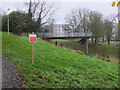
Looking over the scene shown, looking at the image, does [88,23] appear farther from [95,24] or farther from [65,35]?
[65,35]

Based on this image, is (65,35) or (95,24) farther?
(95,24)

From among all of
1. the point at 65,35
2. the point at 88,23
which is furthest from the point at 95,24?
the point at 65,35

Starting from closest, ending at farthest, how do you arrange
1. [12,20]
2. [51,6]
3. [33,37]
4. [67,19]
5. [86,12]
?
1. [33,37]
2. [12,20]
3. [51,6]
4. [86,12]
5. [67,19]

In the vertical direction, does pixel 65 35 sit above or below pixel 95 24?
below

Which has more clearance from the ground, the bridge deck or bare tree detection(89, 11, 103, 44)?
bare tree detection(89, 11, 103, 44)

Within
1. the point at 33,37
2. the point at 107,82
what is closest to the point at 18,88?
the point at 33,37

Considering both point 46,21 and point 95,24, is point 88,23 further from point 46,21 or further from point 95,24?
point 46,21

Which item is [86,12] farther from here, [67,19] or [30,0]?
[30,0]

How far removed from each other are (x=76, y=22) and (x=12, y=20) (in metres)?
18.1

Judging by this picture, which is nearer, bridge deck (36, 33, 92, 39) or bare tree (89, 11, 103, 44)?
bridge deck (36, 33, 92, 39)

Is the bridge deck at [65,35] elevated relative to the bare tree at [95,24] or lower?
lower

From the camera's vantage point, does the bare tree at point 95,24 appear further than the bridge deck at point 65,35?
Yes

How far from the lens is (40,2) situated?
1109 inches

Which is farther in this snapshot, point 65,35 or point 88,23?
point 88,23
